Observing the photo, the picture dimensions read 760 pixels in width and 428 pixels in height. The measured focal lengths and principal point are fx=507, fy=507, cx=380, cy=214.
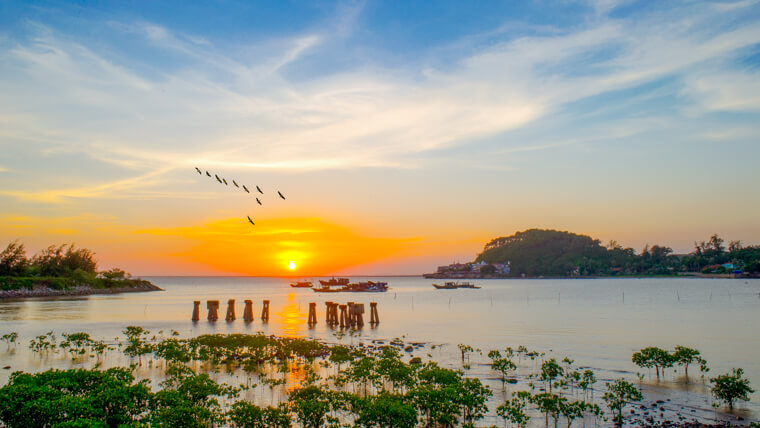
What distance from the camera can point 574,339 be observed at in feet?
124

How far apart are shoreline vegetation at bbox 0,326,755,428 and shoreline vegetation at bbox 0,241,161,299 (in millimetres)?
68623

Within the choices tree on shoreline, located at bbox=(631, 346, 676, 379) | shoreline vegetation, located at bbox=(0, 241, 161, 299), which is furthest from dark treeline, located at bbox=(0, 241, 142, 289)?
tree on shoreline, located at bbox=(631, 346, 676, 379)

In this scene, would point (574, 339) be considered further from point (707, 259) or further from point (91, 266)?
point (707, 259)

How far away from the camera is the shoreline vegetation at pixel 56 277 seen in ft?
290

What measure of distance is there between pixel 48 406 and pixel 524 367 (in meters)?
21.5

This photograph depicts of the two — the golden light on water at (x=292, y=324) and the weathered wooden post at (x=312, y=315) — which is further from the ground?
the weathered wooden post at (x=312, y=315)

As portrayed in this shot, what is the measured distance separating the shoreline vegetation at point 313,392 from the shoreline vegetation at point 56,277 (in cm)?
6862

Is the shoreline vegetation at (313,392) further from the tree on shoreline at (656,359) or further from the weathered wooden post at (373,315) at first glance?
the weathered wooden post at (373,315)

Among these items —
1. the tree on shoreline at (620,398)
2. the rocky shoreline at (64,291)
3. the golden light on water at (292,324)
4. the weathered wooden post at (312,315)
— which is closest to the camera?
the tree on shoreline at (620,398)

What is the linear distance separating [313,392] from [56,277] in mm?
106125

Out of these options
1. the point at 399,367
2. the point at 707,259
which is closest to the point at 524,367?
the point at 399,367

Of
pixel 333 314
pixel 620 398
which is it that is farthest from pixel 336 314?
pixel 620 398

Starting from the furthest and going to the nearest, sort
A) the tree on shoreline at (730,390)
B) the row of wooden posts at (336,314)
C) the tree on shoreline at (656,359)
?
the row of wooden posts at (336,314)
the tree on shoreline at (656,359)
the tree on shoreline at (730,390)

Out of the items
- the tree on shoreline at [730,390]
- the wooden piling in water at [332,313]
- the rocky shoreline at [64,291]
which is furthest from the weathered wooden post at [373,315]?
the rocky shoreline at [64,291]
